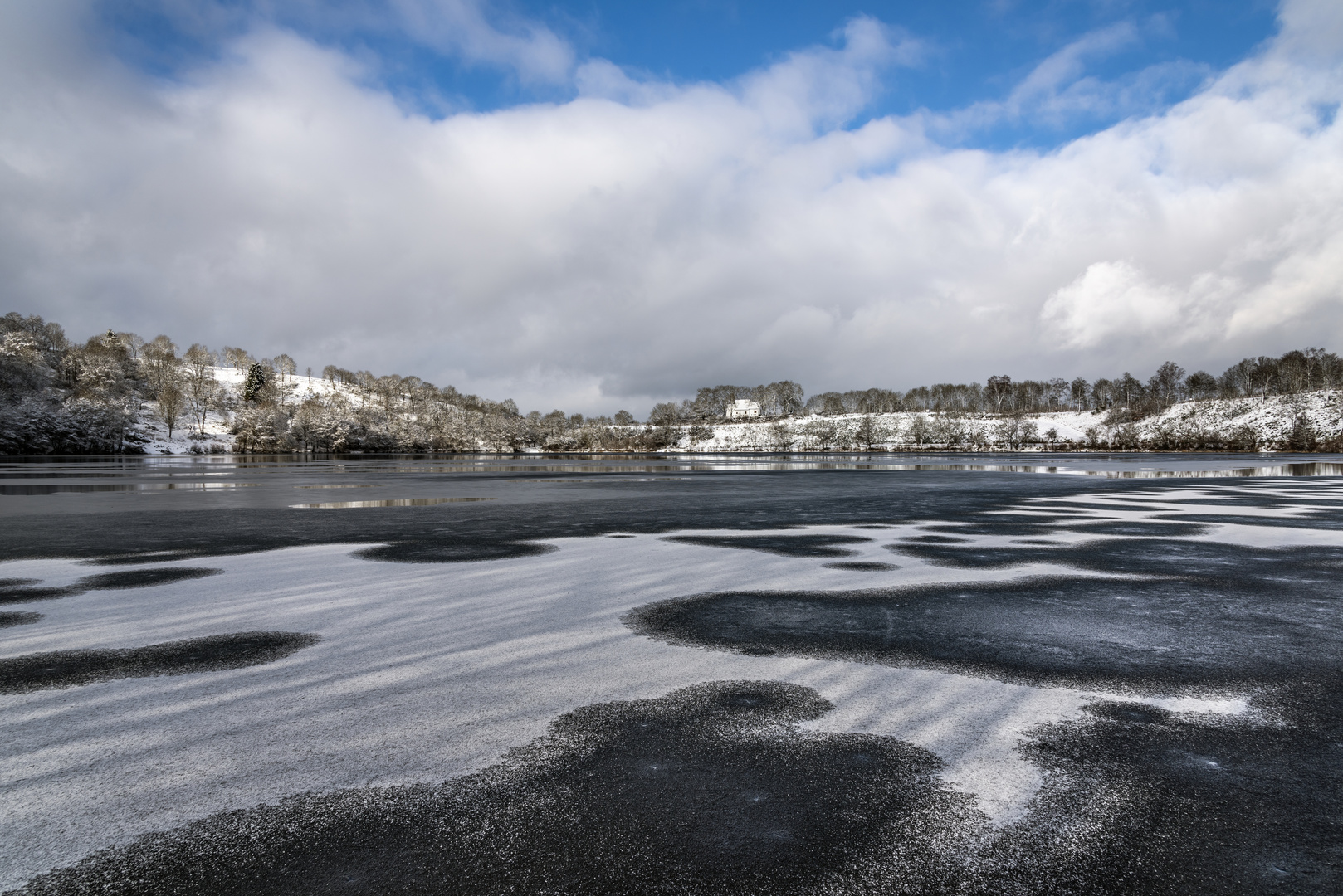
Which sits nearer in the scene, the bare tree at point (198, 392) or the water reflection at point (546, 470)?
the water reflection at point (546, 470)

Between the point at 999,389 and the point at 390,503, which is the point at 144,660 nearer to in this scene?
the point at 390,503

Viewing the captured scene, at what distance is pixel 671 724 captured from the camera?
454 cm

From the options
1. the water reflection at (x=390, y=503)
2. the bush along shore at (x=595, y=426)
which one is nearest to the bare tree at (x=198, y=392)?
the bush along shore at (x=595, y=426)

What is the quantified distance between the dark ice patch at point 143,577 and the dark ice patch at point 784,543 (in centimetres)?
781

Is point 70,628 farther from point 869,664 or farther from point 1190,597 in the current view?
point 1190,597

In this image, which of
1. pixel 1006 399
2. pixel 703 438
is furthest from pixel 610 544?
pixel 1006 399

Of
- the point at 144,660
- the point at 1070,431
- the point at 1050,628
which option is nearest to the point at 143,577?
the point at 144,660

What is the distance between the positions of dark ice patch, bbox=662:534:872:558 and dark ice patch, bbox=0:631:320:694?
7.78 m

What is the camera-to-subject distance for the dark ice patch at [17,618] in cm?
709

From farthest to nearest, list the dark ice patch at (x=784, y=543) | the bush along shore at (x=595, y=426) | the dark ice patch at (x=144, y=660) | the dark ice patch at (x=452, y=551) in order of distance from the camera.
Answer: the bush along shore at (x=595, y=426), the dark ice patch at (x=784, y=543), the dark ice patch at (x=452, y=551), the dark ice patch at (x=144, y=660)

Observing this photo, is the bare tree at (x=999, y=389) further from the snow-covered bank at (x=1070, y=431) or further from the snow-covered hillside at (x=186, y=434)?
the snow-covered hillside at (x=186, y=434)

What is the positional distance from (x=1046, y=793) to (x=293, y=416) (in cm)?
14840

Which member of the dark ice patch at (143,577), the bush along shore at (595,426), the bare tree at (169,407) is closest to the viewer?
the dark ice patch at (143,577)

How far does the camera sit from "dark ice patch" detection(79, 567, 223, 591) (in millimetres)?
9031
